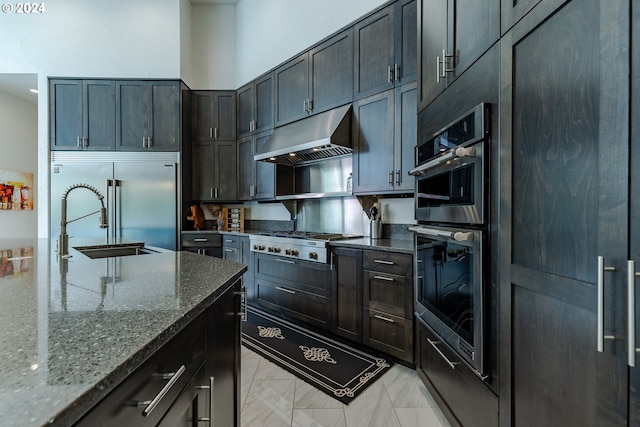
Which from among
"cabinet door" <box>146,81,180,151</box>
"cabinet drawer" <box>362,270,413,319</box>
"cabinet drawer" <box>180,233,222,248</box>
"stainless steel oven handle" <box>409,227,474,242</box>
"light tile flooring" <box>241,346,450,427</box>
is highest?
"cabinet door" <box>146,81,180,151</box>

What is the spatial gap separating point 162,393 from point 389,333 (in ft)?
6.07

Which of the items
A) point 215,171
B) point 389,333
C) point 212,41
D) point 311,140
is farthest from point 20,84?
point 389,333

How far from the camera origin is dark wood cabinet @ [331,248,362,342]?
92.5 inches

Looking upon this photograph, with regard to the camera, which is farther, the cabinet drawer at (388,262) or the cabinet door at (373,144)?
the cabinet door at (373,144)

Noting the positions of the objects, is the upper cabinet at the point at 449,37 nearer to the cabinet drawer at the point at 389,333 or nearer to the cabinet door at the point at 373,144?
the cabinet door at the point at 373,144

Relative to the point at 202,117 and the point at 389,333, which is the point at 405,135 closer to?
the point at 389,333

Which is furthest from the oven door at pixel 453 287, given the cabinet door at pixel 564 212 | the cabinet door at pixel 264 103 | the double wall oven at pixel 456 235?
the cabinet door at pixel 264 103

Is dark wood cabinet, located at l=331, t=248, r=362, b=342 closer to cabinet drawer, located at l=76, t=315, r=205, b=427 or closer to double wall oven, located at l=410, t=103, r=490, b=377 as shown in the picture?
double wall oven, located at l=410, t=103, r=490, b=377

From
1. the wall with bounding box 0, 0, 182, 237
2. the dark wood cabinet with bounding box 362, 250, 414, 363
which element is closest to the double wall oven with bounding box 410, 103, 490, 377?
the dark wood cabinet with bounding box 362, 250, 414, 363

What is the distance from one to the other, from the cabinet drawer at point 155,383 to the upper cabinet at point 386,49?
2.34 meters

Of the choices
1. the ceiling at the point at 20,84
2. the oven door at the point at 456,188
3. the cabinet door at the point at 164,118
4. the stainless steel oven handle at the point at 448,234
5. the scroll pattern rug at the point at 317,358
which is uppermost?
the ceiling at the point at 20,84

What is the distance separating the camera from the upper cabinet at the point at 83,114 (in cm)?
385

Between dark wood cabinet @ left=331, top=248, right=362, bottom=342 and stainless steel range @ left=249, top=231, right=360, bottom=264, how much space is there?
13 centimetres

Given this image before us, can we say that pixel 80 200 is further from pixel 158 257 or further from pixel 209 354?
pixel 209 354
